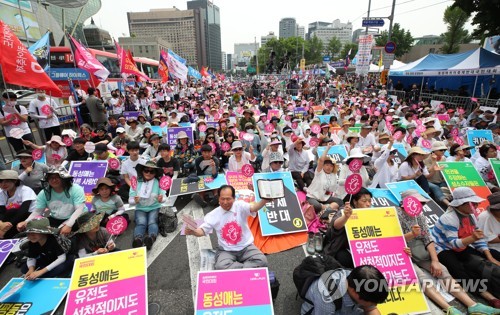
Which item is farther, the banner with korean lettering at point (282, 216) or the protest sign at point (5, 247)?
the banner with korean lettering at point (282, 216)

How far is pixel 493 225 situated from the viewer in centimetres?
349

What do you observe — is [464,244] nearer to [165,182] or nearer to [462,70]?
[165,182]

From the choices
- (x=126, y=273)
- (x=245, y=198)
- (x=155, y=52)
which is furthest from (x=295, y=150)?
(x=155, y=52)

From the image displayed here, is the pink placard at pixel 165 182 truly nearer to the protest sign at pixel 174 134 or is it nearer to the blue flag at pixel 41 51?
the protest sign at pixel 174 134

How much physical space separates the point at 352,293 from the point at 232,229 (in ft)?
5.29

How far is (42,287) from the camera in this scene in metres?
3.22

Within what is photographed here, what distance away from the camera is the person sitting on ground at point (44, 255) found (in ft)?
10.6

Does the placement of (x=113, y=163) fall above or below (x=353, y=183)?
below

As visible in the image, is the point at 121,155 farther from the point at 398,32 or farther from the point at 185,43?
the point at 185,43

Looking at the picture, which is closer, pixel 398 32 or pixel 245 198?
pixel 245 198

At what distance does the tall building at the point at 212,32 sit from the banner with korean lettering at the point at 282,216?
4810 inches

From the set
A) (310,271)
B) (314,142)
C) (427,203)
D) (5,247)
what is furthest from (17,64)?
(427,203)

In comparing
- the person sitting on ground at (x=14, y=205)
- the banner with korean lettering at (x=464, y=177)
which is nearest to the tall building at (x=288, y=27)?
the banner with korean lettering at (x=464, y=177)

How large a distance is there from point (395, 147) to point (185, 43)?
11772 cm
